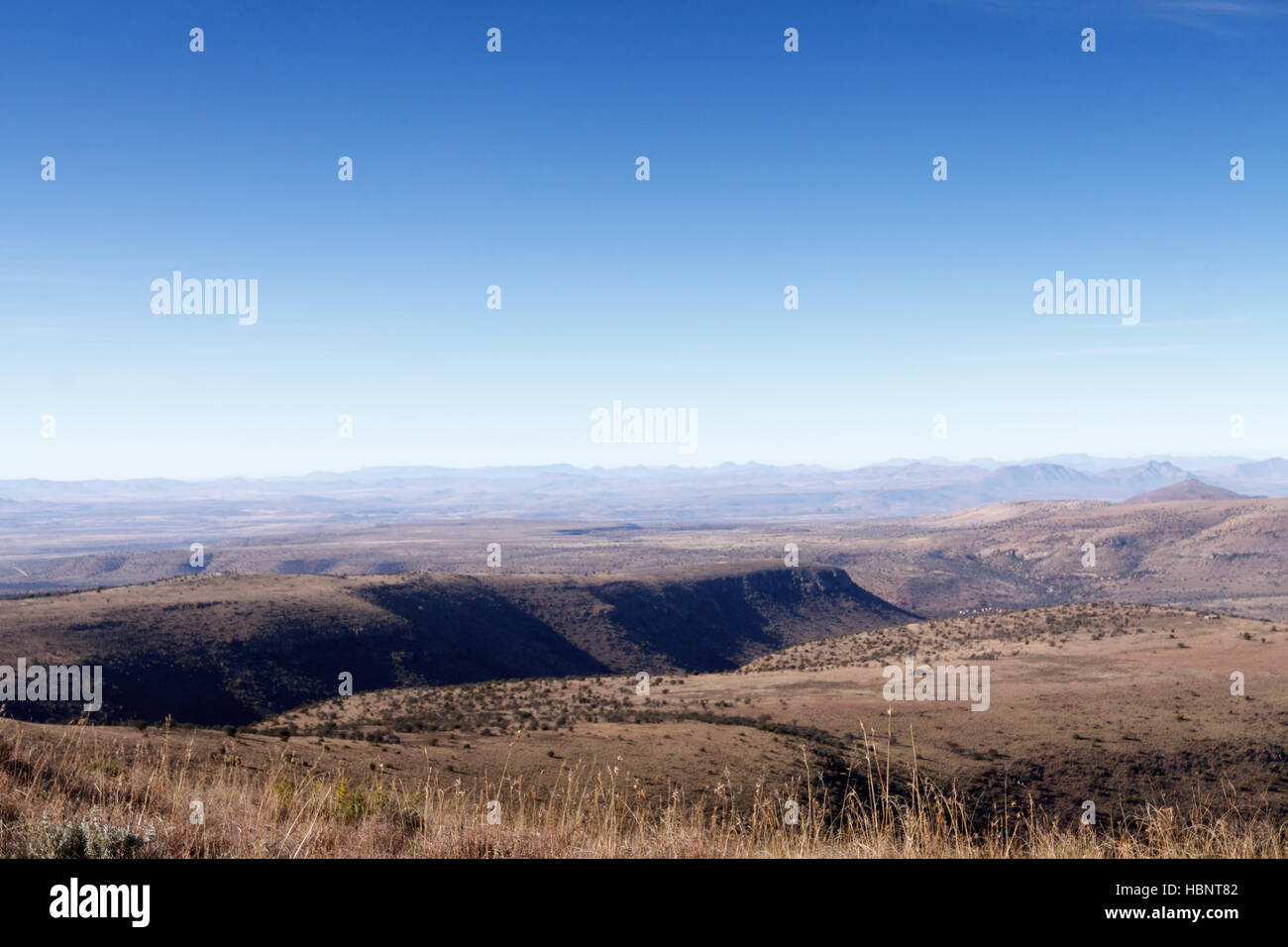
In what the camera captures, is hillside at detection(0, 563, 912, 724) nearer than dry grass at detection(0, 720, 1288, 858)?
No

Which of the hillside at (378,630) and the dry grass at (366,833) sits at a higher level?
the dry grass at (366,833)

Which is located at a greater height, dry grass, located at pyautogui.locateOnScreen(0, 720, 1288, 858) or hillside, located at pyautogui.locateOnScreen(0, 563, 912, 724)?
dry grass, located at pyautogui.locateOnScreen(0, 720, 1288, 858)

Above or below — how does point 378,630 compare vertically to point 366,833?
below

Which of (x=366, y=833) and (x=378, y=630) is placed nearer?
(x=366, y=833)

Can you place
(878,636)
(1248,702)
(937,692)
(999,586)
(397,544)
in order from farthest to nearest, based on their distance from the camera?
(397,544)
(999,586)
(878,636)
(937,692)
(1248,702)
